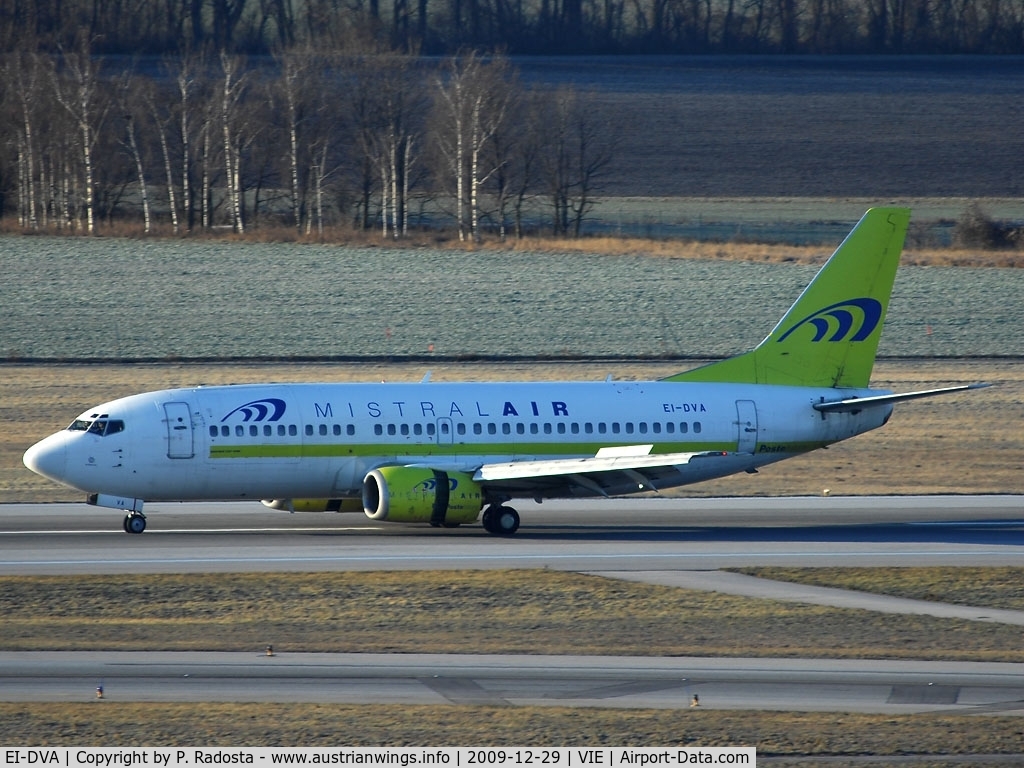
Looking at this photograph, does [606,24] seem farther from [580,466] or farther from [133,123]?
[580,466]

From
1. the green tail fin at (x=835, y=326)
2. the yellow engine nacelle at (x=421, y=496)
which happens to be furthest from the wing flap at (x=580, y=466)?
the green tail fin at (x=835, y=326)

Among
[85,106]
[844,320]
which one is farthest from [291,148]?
[844,320]

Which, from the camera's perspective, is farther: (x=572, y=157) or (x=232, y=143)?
(x=572, y=157)

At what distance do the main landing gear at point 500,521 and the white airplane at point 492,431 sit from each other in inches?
1.3

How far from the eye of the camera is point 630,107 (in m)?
126

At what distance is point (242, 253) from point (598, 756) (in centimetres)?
7357

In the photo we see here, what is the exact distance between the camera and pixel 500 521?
36.0 m

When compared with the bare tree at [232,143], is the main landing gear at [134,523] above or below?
below

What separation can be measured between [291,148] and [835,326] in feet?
234

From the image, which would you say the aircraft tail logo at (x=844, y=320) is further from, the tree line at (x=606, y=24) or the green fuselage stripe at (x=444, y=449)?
the tree line at (x=606, y=24)

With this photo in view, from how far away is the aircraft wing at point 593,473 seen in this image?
116ft

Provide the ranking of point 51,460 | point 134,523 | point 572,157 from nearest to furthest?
point 51,460 → point 134,523 → point 572,157

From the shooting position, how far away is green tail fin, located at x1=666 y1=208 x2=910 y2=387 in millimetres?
39938

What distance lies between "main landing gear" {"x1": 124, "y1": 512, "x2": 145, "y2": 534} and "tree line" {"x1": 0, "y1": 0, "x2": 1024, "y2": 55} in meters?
106
